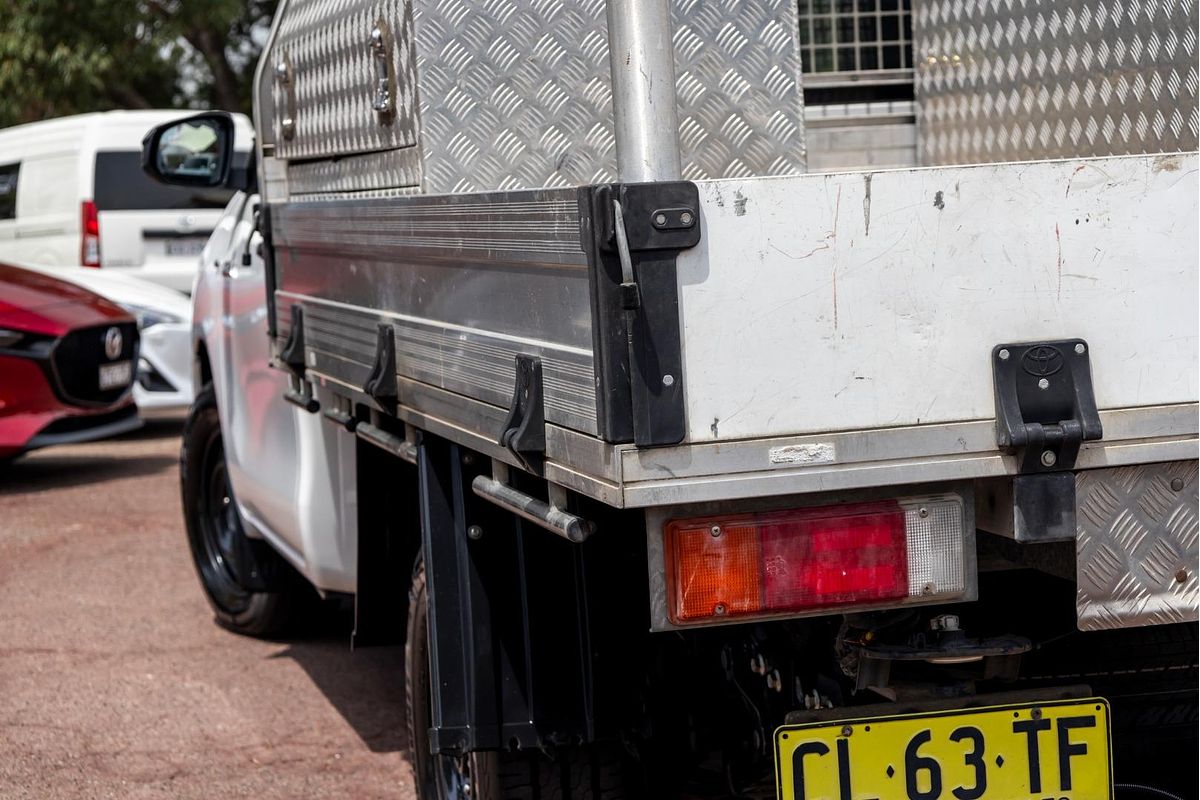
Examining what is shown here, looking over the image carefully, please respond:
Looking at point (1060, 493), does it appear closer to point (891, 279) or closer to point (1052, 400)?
point (1052, 400)

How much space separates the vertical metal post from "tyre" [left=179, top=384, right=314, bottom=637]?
350cm

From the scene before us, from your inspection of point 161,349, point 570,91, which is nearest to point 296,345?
point 570,91

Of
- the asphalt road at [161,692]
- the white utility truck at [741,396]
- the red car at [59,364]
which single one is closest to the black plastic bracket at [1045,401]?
the white utility truck at [741,396]

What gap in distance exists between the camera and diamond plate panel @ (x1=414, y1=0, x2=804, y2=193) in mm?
3322

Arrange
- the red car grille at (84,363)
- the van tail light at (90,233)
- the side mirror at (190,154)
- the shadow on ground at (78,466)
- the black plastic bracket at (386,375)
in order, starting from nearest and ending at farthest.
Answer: the black plastic bracket at (386,375), the side mirror at (190,154), the red car grille at (84,363), the shadow on ground at (78,466), the van tail light at (90,233)

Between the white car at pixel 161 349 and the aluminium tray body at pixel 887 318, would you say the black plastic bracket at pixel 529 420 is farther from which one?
the white car at pixel 161 349

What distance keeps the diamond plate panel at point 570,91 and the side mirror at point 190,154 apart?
1.85 metres

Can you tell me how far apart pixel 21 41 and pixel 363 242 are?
16.8m

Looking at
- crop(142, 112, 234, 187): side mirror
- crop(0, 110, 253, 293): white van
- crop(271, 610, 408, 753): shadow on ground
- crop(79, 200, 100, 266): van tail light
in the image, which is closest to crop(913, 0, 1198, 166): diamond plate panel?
crop(142, 112, 234, 187): side mirror

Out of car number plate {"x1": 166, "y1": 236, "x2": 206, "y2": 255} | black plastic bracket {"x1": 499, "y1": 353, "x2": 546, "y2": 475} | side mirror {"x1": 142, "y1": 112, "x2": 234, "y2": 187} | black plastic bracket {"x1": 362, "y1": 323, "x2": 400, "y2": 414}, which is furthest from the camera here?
car number plate {"x1": 166, "y1": 236, "x2": 206, "y2": 255}

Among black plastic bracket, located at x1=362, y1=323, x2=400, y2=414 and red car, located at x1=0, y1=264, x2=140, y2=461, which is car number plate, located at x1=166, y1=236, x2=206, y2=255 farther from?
black plastic bracket, located at x1=362, y1=323, x2=400, y2=414

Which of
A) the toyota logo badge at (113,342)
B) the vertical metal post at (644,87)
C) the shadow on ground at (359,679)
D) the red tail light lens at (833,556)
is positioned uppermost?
the vertical metal post at (644,87)

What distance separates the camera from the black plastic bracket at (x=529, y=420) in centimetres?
258

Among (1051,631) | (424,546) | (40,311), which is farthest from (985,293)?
(40,311)
